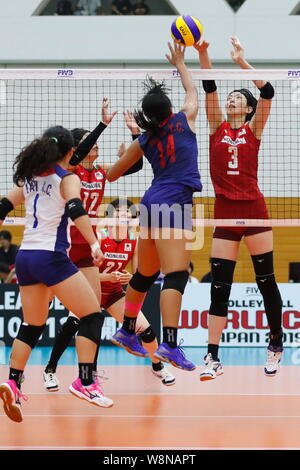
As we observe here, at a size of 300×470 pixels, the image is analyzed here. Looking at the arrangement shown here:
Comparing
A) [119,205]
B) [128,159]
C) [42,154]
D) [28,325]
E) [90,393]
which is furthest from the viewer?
[119,205]

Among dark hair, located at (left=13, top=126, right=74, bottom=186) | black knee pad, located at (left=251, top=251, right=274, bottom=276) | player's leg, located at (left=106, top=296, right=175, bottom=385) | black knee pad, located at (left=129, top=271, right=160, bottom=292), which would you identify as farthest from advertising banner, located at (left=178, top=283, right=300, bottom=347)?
dark hair, located at (left=13, top=126, right=74, bottom=186)

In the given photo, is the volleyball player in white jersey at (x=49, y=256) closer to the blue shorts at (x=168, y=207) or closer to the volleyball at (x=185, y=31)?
the blue shorts at (x=168, y=207)

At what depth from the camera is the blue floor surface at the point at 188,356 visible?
12422 mm

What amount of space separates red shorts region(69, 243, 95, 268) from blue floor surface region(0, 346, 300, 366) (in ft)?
10.9

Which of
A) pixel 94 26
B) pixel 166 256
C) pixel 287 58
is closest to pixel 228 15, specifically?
pixel 287 58

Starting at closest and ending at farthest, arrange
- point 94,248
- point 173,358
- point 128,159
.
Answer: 1. point 94,248
2. point 173,358
3. point 128,159

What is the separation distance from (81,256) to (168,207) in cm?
190

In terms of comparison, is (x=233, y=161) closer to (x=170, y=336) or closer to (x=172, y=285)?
(x=172, y=285)

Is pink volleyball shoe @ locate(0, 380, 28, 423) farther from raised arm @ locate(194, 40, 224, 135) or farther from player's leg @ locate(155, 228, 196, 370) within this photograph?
raised arm @ locate(194, 40, 224, 135)

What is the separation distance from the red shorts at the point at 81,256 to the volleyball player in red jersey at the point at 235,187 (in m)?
Answer: 1.37

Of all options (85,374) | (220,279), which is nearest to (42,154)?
(85,374)

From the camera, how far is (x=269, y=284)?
8.78m

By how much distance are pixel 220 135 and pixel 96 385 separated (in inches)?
115

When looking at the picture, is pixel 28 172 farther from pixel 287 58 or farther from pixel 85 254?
pixel 287 58
